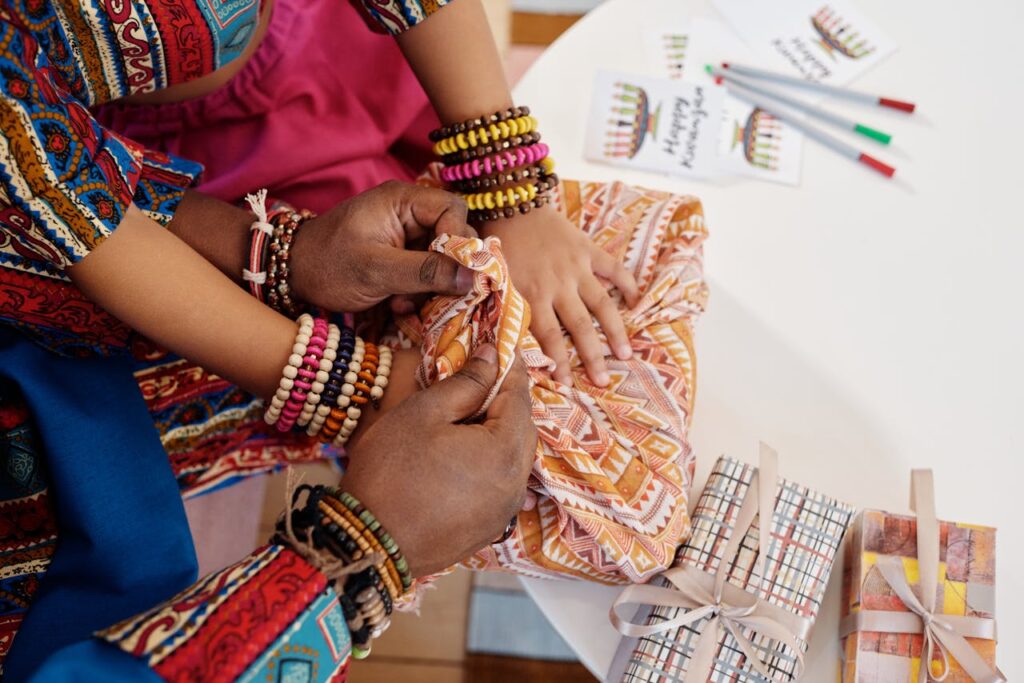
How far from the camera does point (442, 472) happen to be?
0.64 meters

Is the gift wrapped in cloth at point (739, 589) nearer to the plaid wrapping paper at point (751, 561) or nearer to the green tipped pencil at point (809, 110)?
the plaid wrapping paper at point (751, 561)

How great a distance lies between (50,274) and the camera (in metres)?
0.71

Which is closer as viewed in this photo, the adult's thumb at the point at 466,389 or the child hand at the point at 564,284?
the adult's thumb at the point at 466,389

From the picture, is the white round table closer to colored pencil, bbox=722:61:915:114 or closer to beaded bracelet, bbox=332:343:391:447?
colored pencil, bbox=722:61:915:114

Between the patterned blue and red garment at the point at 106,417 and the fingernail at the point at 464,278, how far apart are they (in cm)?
28

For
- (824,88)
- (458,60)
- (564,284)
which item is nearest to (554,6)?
(824,88)

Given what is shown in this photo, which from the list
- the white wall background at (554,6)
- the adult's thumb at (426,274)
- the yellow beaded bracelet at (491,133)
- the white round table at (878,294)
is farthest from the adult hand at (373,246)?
the white wall background at (554,6)

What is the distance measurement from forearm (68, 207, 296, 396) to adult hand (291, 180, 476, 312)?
6cm

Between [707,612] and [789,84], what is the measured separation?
2.51ft

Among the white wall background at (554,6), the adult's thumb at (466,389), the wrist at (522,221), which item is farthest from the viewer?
the white wall background at (554,6)

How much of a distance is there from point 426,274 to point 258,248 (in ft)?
0.63

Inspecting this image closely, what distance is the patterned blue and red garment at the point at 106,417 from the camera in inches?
22.3

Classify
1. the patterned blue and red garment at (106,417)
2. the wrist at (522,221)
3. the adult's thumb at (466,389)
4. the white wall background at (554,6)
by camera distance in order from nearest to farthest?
the patterned blue and red garment at (106,417)
the adult's thumb at (466,389)
the wrist at (522,221)
the white wall background at (554,6)

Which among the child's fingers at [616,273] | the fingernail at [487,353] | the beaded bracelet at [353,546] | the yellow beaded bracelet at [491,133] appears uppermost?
the yellow beaded bracelet at [491,133]
